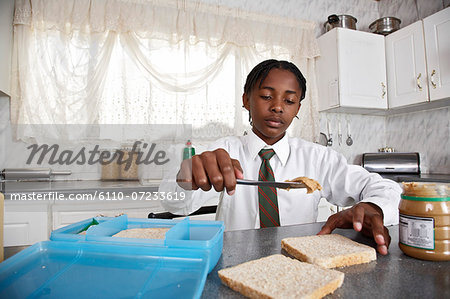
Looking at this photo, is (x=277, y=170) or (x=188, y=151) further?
(x=188, y=151)

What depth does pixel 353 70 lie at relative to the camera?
250 cm

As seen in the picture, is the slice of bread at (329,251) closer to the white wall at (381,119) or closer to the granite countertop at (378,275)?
the granite countertop at (378,275)

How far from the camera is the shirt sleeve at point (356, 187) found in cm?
77

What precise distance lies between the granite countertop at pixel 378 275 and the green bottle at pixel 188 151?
1563 millimetres

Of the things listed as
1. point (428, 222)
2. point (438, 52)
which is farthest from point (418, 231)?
point (438, 52)

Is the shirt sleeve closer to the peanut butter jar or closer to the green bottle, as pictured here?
the peanut butter jar

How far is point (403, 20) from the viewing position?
111 inches

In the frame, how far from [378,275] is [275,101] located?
2.29ft

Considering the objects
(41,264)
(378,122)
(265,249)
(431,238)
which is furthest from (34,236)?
(378,122)

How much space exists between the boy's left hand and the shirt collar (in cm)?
46

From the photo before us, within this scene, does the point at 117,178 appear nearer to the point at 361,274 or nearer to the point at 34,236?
the point at 34,236

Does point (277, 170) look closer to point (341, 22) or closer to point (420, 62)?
point (420, 62)

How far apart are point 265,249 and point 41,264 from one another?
415mm

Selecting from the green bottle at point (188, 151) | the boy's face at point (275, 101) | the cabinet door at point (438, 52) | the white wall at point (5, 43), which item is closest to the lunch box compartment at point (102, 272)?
the boy's face at point (275, 101)
